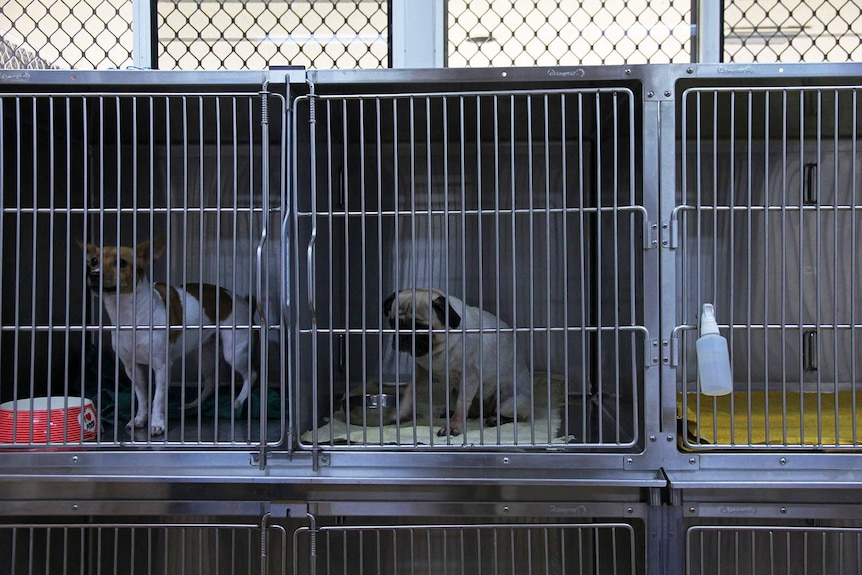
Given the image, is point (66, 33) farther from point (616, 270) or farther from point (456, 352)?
point (616, 270)

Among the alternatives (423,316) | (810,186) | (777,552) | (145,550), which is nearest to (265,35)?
(423,316)

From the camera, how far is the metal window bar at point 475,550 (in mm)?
1832

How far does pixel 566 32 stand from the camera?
2557 millimetres

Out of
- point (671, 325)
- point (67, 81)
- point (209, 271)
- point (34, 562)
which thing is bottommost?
point (34, 562)

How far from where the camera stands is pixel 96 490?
5.70 ft

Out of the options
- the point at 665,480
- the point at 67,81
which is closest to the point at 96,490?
the point at 67,81

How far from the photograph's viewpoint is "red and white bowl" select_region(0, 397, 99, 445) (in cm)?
181

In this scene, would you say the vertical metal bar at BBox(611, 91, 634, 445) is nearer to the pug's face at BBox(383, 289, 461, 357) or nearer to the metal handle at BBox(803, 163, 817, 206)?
the pug's face at BBox(383, 289, 461, 357)

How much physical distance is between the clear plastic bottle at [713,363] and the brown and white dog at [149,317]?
121 cm

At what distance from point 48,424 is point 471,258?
5.21 feet

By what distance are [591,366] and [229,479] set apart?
1.43 m

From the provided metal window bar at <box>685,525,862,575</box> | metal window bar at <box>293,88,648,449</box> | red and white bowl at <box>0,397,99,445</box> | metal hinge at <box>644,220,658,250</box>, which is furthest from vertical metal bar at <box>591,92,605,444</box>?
red and white bowl at <box>0,397,99,445</box>

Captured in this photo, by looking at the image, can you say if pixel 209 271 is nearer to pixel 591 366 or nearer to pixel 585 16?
pixel 591 366

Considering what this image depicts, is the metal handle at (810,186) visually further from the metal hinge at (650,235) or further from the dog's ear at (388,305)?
the dog's ear at (388,305)
